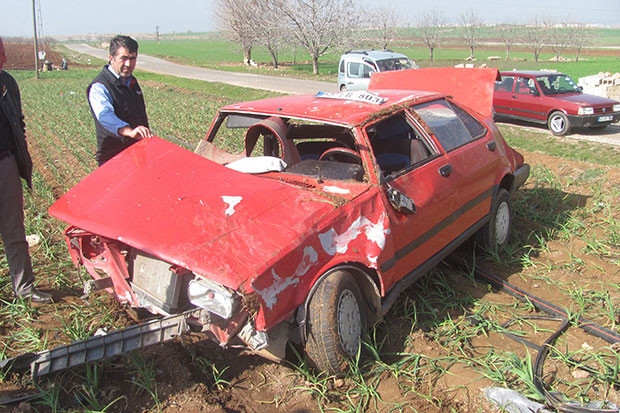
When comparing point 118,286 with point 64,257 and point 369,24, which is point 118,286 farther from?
point 369,24

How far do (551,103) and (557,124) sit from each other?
0.51m

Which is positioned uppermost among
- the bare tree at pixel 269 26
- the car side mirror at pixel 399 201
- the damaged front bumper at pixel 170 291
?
the bare tree at pixel 269 26

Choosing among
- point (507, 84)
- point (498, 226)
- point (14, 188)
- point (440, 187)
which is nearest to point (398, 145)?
point (440, 187)

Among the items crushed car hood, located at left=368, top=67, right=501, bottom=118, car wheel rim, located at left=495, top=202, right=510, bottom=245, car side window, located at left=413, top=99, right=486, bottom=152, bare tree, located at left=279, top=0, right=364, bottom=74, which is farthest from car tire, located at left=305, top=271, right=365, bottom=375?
bare tree, located at left=279, top=0, right=364, bottom=74

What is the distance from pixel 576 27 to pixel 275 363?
181 ft

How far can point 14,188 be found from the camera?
4.07 m

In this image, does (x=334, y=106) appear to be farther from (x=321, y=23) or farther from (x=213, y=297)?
(x=321, y=23)

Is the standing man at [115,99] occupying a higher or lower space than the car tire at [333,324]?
higher

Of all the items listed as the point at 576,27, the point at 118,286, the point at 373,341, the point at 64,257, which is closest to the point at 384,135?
the point at 373,341

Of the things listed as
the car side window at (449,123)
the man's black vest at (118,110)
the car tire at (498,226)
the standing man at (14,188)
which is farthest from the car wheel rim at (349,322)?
the standing man at (14,188)

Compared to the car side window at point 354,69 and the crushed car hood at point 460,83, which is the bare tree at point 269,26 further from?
the crushed car hood at point 460,83

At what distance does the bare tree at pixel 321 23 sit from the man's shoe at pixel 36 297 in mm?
32945

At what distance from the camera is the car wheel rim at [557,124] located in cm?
1189

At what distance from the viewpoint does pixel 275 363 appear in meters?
3.43
